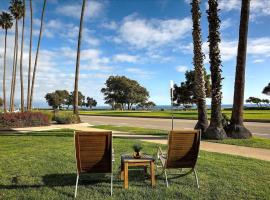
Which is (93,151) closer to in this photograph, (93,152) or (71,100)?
(93,152)

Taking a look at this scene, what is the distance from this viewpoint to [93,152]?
618 centimetres

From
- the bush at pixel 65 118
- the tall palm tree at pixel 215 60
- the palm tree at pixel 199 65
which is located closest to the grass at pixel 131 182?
the tall palm tree at pixel 215 60

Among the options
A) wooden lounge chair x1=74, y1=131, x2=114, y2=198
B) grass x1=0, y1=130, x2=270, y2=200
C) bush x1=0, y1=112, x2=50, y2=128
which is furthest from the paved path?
wooden lounge chair x1=74, y1=131, x2=114, y2=198

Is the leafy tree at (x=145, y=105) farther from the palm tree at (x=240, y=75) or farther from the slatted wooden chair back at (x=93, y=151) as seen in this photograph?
the slatted wooden chair back at (x=93, y=151)

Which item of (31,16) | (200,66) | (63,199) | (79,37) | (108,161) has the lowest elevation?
(63,199)

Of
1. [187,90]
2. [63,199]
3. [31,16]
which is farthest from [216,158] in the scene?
[187,90]

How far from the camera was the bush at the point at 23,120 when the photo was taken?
72.8ft

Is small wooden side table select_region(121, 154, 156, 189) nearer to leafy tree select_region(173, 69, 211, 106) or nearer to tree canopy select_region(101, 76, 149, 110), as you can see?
leafy tree select_region(173, 69, 211, 106)

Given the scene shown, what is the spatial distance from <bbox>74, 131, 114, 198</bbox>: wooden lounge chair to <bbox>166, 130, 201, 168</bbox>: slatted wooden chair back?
1.27 m

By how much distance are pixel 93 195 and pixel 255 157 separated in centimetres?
608

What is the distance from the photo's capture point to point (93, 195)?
596 cm

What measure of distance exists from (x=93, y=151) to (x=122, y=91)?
7806cm

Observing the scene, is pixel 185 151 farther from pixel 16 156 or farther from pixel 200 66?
pixel 200 66

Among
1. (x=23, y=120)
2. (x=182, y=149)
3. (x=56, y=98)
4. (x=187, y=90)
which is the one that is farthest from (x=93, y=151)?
(x=56, y=98)
